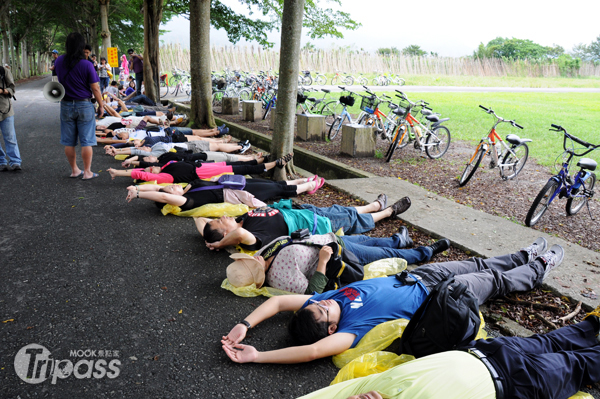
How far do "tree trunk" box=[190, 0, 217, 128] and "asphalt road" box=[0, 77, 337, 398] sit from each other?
610 cm

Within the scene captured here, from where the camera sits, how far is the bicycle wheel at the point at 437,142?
353 inches

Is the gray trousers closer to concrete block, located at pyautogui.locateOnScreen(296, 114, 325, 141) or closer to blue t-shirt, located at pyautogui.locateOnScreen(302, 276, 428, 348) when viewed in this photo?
blue t-shirt, located at pyautogui.locateOnScreen(302, 276, 428, 348)

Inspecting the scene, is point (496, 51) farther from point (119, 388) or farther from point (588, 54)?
point (119, 388)

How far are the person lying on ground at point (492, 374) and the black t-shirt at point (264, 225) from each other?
205 cm

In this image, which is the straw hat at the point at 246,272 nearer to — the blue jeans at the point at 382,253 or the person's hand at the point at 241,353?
the person's hand at the point at 241,353

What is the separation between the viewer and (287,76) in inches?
250

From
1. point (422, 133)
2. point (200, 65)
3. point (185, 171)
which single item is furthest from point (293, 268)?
point (200, 65)

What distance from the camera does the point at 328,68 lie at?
117 feet

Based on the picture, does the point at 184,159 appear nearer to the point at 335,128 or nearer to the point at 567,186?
the point at 335,128

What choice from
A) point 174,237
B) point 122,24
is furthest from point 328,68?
point 174,237

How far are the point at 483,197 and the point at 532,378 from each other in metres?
4.84

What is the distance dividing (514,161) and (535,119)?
25.1 feet

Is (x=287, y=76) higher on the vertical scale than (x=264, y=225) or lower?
higher

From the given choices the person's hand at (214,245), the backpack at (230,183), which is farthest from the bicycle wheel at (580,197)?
the person's hand at (214,245)
